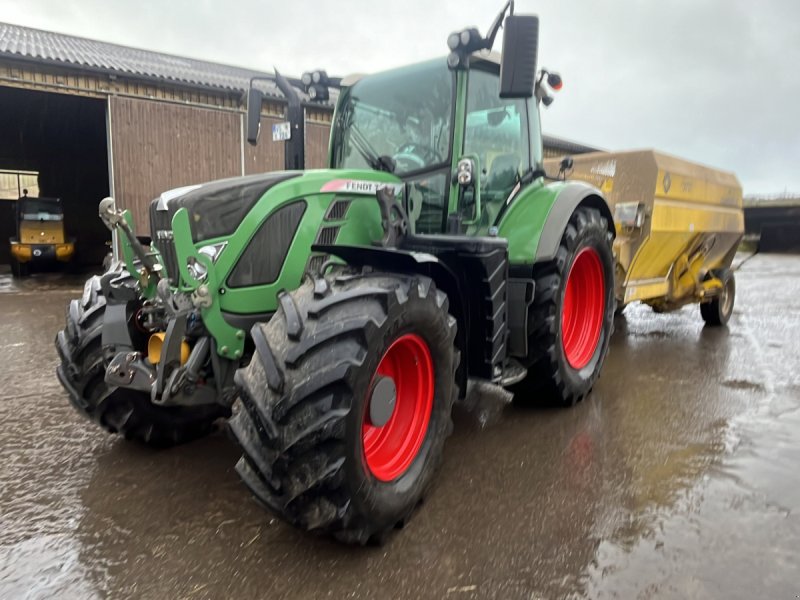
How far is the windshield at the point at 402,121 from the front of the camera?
3.27m

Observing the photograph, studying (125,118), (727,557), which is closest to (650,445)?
(727,557)

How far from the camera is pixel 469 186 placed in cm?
328

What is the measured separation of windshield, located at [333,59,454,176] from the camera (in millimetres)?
3268

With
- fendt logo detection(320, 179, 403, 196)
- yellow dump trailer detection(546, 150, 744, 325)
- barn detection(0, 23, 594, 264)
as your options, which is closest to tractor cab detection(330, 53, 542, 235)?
fendt logo detection(320, 179, 403, 196)

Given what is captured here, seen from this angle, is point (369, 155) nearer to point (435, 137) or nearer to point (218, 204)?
point (435, 137)

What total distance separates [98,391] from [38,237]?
13815 millimetres

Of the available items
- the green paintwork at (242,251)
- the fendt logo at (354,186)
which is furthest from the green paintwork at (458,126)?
the green paintwork at (242,251)

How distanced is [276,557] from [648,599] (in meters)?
1.31

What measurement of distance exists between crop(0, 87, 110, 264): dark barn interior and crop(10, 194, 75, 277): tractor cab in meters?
3.05

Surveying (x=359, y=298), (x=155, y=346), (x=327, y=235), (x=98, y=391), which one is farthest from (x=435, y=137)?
(x=98, y=391)

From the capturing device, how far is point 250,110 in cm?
393

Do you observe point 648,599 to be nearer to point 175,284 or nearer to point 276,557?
point 276,557

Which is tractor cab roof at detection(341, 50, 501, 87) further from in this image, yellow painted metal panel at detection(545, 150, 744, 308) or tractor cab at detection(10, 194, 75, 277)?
tractor cab at detection(10, 194, 75, 277)

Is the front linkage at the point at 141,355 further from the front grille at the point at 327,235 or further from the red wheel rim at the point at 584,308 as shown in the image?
the red wheel rim at the point at 584,308
